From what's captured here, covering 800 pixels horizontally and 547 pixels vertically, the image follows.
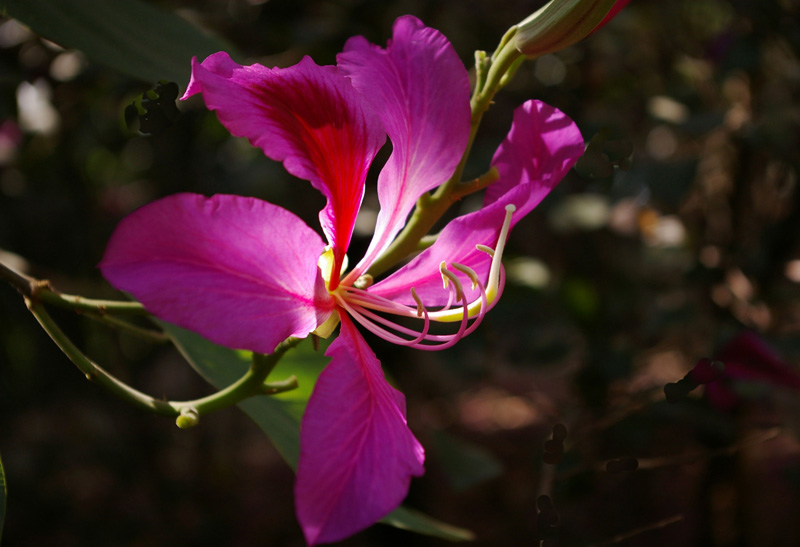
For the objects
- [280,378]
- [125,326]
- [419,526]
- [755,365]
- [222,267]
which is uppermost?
[222,267]

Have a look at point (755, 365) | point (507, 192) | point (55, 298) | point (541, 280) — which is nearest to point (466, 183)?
point (507, 192)

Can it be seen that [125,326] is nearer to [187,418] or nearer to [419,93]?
[187,418]

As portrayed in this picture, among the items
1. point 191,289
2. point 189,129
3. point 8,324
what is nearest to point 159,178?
point 189,129

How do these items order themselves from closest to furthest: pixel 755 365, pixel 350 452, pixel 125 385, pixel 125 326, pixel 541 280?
pixel 350 452
pixel 125 385
pixel 125 326
pixel 755 365
pixel 541 280

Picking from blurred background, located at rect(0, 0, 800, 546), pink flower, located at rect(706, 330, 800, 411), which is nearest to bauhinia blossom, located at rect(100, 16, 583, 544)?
blurred background, located at rect(0, 0, 800, 546)

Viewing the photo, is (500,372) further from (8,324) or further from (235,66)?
(235,66)

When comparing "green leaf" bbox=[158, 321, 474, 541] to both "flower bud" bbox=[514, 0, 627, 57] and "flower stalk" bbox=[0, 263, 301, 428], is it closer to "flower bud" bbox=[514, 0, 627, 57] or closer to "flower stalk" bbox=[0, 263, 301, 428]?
"flower stalk" bbox=[0, 263, 301, 428]
